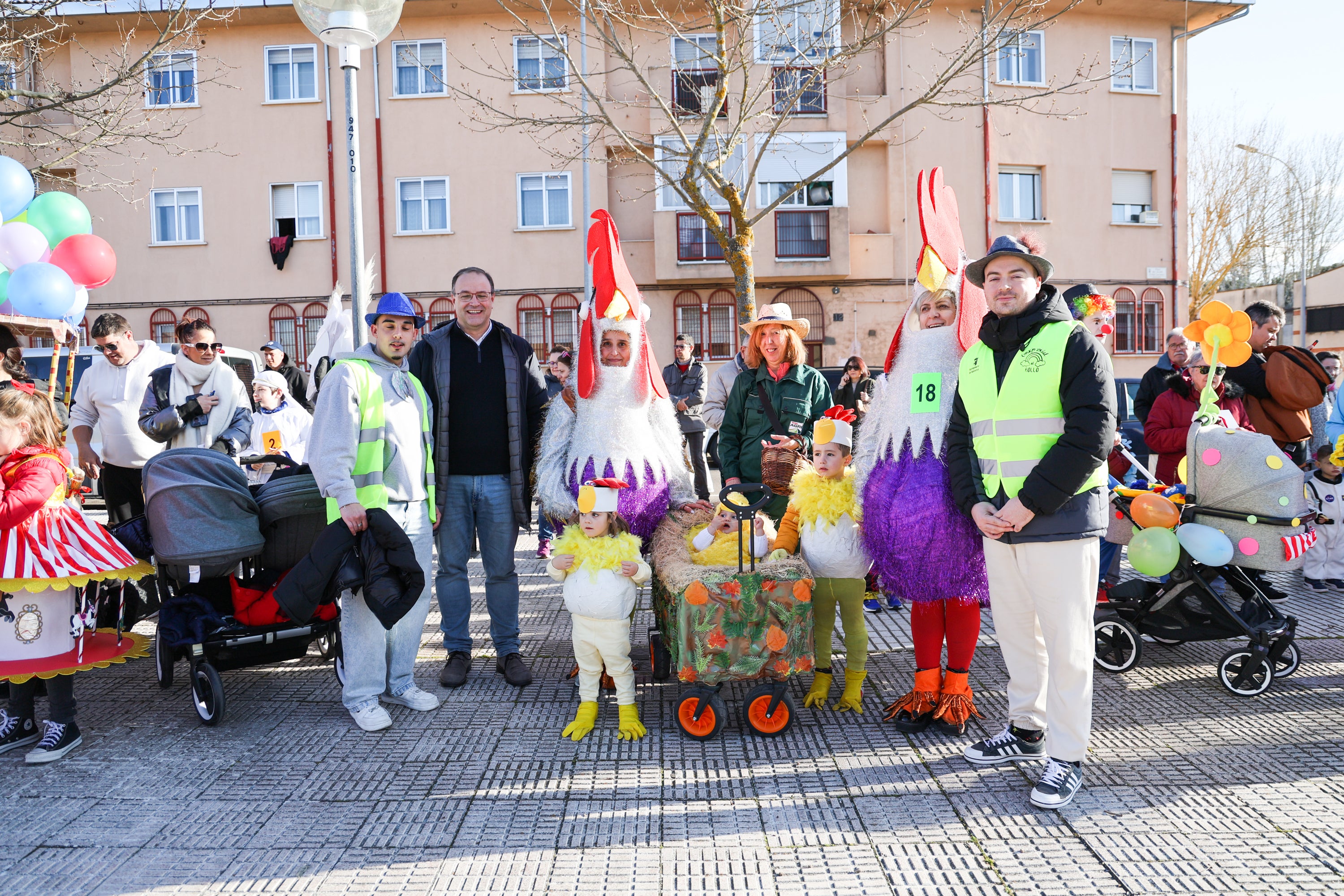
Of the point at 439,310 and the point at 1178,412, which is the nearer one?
the point at 1178,412

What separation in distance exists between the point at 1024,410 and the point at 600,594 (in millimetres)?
1894

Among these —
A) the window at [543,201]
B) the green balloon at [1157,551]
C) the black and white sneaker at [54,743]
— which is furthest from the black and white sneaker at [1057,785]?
the window at [543,201]

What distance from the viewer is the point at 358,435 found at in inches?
161

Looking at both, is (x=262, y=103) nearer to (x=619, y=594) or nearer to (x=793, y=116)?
(x=793, y=116)

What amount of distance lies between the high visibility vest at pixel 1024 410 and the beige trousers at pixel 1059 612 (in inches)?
8.9

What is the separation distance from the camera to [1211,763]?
3564mm

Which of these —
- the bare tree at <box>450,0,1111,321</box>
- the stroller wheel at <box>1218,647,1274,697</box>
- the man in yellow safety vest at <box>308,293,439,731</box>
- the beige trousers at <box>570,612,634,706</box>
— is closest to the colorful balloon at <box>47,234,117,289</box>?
the man in yellow safety vest at <box>308,293,439,731</box>

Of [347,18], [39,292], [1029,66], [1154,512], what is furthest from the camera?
[1029,66]

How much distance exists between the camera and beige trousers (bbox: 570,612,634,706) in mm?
3982

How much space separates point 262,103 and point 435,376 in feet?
60.1

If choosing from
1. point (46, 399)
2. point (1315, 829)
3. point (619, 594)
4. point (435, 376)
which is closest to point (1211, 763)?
point (1315, 829)

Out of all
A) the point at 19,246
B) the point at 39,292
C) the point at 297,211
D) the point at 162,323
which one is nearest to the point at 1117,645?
the point at 39,292

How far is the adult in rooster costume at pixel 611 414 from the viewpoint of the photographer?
4293 millimetres

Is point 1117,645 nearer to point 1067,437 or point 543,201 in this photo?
point 1067,437
